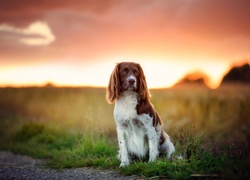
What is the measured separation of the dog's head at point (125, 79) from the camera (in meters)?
6.87

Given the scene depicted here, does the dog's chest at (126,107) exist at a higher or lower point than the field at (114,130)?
higher

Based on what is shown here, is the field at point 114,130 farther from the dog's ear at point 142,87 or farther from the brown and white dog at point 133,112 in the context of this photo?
the dog's ear at point 142,87

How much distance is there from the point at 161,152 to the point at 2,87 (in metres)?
20.3

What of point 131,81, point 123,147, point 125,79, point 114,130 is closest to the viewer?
point 131,81

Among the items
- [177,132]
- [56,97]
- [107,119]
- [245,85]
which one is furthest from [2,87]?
[177,132]

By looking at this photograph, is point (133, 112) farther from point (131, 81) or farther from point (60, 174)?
point (60, 174)

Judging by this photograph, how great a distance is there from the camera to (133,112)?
6.88 meters

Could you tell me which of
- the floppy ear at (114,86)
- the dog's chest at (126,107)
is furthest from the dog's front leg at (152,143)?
the floppy ear at (114,86)

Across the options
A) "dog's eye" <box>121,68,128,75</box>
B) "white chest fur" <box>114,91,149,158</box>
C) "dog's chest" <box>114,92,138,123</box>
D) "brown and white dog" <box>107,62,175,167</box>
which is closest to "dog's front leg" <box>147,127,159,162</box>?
"brown and white dog" <box>107,62,175,167</box>

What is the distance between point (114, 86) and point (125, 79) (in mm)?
287

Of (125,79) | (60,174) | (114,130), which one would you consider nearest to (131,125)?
(125,79)

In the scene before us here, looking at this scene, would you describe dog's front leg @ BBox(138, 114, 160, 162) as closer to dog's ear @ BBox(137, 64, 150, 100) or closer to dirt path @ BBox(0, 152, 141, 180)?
dog's ear @ BBox(137, 64, 150, 100)

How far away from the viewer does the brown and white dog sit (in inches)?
271

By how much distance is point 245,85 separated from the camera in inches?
746
